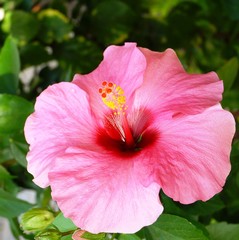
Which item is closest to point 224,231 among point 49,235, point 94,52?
point 49,235

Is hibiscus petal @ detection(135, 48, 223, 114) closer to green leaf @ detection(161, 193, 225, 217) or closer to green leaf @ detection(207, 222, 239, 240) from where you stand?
green leaf @ detection(161, 193, 225, 217)

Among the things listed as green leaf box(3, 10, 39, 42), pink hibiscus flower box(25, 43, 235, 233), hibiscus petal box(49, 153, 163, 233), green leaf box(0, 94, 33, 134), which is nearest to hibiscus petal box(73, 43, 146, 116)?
pink hibiscus flower box(25, 43, 235, 233)

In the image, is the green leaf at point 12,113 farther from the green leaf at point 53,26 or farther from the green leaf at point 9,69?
the green leaf at point 53,26

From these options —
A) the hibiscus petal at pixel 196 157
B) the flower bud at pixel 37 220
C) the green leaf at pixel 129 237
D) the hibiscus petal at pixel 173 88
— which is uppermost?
the hibiscus petal at pixel 173 88

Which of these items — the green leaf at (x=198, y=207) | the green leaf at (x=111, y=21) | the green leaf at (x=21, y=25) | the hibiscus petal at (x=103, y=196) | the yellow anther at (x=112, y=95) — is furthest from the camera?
the green leaf at (x=111, y=21)

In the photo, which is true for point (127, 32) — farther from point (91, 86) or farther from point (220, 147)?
point (220, 147)

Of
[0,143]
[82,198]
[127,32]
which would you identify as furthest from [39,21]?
[82,198]

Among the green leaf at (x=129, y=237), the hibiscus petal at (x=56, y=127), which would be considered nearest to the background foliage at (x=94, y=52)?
the green leaf at (x=129, y=237)
